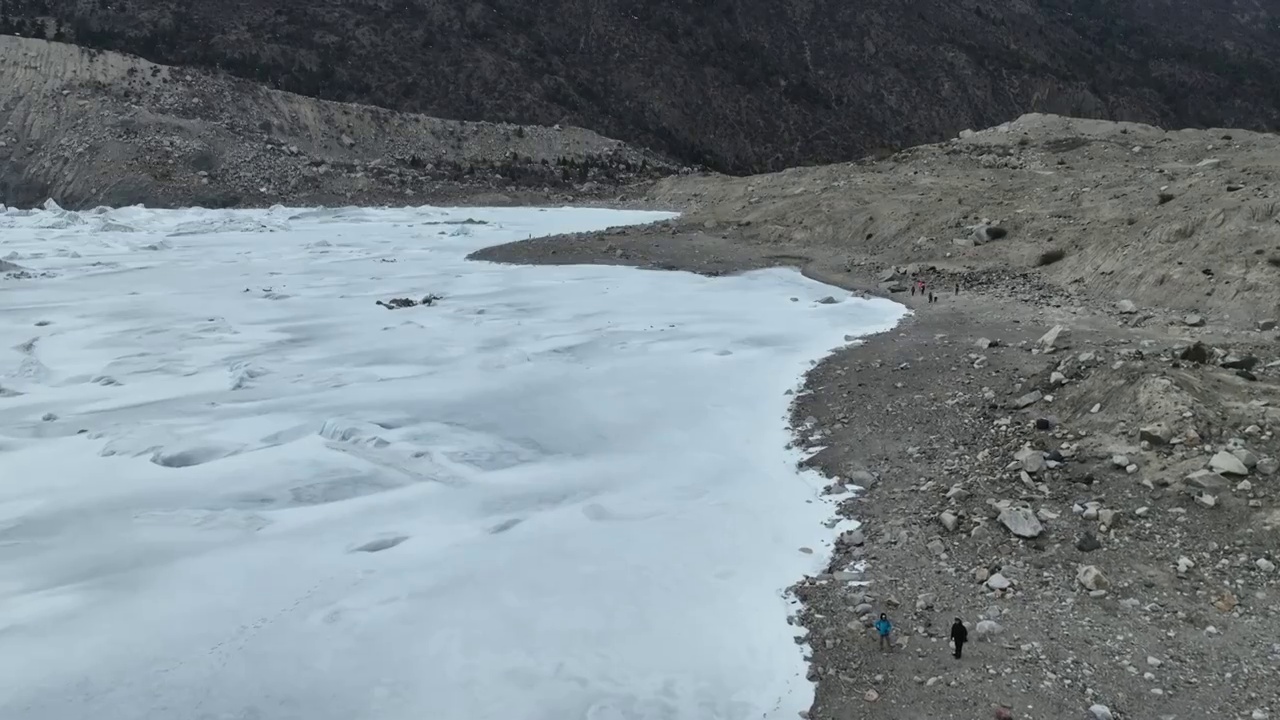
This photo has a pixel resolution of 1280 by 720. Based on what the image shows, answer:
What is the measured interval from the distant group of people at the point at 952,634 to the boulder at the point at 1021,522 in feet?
3.98

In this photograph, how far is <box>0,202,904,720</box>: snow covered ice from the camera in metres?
5.29

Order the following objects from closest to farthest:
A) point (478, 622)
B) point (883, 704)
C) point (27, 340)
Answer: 1. point (883, 704)
2. point (478, 622)
3. point (27, 340)

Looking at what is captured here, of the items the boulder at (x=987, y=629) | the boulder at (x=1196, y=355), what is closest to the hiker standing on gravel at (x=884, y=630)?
the boulder at (x=987, y=629)

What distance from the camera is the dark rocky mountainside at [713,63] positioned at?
50.4m

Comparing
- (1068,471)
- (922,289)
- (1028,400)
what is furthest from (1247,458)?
(922,289)

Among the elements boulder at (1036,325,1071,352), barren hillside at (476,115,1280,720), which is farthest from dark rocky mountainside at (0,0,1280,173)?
boulder at (1036,325,1071,352)

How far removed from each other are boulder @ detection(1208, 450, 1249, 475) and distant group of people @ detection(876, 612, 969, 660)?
8.71 feet

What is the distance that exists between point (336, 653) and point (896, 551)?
4090 millimetres

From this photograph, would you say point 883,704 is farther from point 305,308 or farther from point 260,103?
point 260,103

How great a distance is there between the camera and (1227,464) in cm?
642

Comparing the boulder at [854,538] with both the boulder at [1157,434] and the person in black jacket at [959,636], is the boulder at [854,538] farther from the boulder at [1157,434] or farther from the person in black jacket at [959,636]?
the boulder at [1157,434]

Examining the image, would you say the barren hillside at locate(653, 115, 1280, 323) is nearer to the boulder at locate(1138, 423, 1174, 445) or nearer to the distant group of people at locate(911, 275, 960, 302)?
the distant group of people at locate(911, 275, 960, 302)

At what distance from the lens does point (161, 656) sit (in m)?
5.41

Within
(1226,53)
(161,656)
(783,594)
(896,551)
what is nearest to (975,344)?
(896,551)
